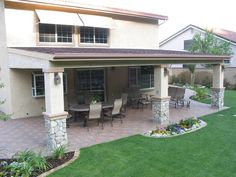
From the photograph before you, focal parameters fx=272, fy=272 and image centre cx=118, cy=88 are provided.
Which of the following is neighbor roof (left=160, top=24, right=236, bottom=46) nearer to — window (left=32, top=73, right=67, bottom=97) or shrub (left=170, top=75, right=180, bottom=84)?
shrub (left=170, top=75, right=180, bottom=84)

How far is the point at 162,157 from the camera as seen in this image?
9648 mm

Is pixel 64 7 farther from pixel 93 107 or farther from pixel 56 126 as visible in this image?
pixel 56 126

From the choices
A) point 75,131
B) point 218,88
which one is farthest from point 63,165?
point 218,88

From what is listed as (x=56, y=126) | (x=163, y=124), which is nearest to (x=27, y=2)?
(x=56, y=126)

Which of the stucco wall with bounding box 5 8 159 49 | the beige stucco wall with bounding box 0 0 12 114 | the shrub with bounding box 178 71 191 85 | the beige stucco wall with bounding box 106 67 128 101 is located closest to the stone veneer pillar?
the beige stucco wall with bounding box 0 0 12 114

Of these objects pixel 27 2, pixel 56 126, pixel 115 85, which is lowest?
pixel 56 126

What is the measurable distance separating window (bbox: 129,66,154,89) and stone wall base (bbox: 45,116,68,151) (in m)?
11.4

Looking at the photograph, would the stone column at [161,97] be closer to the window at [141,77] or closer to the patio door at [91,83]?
the patio door at [91,83]

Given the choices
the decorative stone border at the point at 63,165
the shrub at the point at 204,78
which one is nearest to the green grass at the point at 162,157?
the decorative stone border at the point at 63,165

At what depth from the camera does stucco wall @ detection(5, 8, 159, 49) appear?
49.1 ft

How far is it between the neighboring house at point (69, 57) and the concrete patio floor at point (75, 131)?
3.11 feet

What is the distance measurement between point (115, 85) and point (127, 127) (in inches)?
278

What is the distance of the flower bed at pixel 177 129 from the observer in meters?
12.2

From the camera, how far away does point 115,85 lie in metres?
20.4
